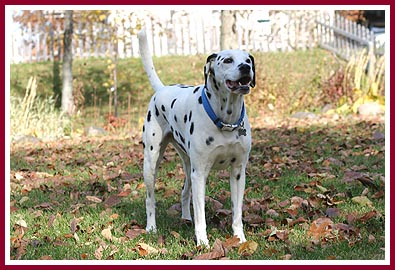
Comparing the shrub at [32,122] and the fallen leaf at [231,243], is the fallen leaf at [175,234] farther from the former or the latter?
the shrub at [32,122]

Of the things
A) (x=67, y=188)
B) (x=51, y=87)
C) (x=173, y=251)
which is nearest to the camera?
(x=173, y=251)

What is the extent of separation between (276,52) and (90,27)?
6913 mm

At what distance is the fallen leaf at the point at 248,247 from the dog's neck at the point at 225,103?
95 cm

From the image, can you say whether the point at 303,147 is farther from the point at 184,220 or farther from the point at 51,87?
the point at 51,87

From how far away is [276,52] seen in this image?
21.2 meters

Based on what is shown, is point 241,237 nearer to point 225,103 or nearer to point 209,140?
point 209,140

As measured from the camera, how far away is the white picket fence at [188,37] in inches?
822

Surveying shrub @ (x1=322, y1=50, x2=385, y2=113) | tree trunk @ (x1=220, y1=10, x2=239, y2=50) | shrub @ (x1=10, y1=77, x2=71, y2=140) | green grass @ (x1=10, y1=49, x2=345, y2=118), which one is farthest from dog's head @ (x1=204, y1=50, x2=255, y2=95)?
green grass @ (x1=10, y1=49, x2=345, y2=118)

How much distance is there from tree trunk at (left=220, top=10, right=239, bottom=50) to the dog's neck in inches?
360

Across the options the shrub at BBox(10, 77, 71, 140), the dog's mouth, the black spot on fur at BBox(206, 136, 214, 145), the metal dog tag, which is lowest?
the shrub at BBox(10, 77, 71, 140)

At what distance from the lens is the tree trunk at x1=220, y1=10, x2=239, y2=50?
13398 millimetres

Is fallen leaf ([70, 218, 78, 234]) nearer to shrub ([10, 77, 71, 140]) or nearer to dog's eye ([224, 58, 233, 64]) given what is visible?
dog's eye ([224, 58, 233, 64])

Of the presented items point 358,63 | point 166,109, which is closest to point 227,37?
point 358,63

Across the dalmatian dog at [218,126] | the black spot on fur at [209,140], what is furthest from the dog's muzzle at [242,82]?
the black spot on fur at [209,140]
